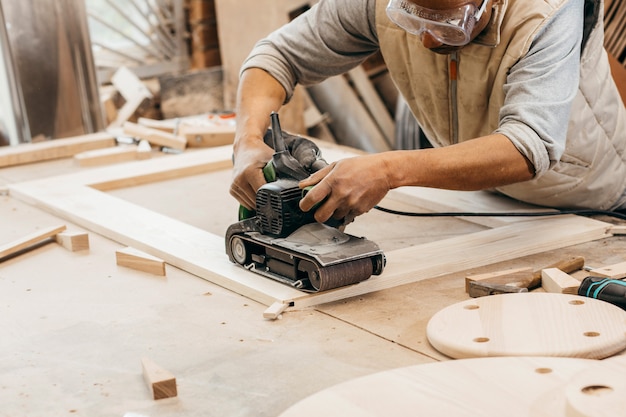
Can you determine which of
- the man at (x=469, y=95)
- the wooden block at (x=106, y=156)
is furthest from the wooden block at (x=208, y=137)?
the man at (x=469, y=95)

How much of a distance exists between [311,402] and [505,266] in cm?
113

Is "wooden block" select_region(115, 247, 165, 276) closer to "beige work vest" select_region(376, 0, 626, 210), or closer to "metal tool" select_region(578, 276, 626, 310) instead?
"beige work vest" select_region(376, 0, 626, 210)

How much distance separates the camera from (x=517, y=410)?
163 centimetres

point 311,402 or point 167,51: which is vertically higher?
point 167,51

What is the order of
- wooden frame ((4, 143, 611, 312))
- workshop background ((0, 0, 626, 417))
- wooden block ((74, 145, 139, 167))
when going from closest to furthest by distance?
1. workshop background ((0, 0, 626, 417))
2. wooden frame ((4, 143, 611, 312))
3. wooden block ((74, 145, 139, 167))

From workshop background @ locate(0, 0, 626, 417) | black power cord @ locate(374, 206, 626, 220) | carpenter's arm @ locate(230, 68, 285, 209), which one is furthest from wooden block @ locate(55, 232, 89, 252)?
black power cord @ locate(374, 206, 626, 220)

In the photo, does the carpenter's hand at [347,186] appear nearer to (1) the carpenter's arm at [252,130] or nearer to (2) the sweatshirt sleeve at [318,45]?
(1) the carpenter's arm at [252,130]

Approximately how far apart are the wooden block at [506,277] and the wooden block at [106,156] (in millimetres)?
2610

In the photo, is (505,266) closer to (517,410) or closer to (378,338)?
(378,338)

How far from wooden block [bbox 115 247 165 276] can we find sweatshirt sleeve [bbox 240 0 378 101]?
0.89 meters

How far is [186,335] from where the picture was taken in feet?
7.23

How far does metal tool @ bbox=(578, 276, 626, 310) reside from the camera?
84.5 inches

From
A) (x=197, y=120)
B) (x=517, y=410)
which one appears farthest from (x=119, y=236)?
(x=197, y=120)

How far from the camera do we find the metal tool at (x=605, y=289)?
84.5 inches
